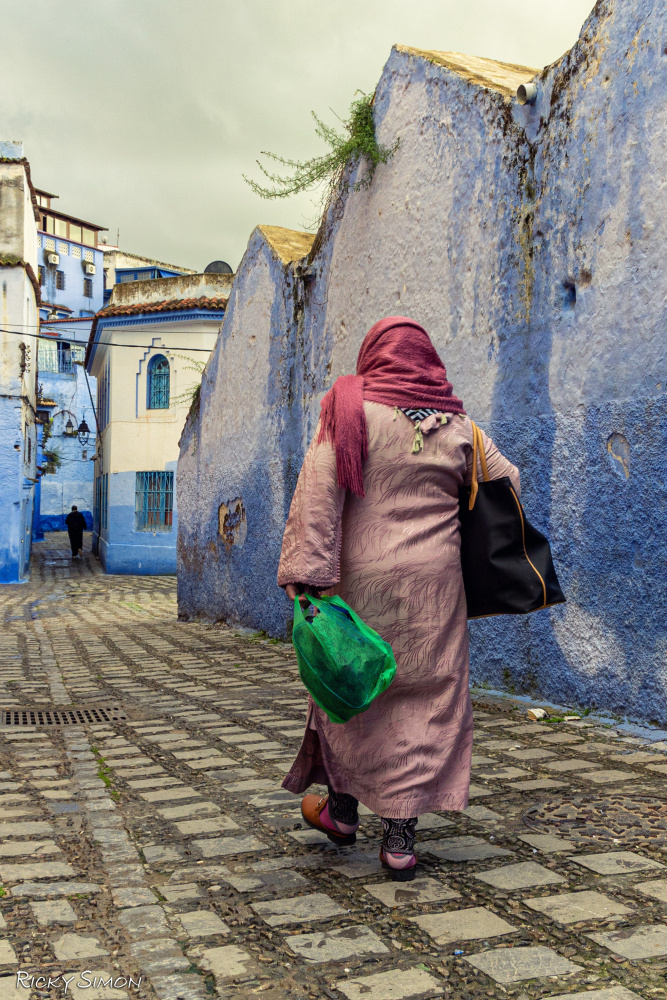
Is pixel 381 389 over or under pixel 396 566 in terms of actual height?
over

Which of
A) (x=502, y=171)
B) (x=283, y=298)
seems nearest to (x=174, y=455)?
(x=283, y=298)

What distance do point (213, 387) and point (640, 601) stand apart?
715cm

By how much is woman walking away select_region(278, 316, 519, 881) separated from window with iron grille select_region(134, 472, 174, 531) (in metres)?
18.6

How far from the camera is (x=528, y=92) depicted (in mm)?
5668

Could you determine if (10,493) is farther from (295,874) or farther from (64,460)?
(64,460)

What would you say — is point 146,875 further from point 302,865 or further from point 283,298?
point 283,298

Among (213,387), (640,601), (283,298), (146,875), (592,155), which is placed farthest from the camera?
(213,387)

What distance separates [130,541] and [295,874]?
19037 mm

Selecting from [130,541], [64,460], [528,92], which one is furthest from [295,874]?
[64,460]

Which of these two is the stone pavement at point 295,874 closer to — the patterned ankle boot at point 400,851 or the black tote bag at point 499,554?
the patterned ankle boot at point 400,851

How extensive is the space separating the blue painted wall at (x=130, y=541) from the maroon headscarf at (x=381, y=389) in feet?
59.8

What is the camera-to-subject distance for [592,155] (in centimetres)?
520

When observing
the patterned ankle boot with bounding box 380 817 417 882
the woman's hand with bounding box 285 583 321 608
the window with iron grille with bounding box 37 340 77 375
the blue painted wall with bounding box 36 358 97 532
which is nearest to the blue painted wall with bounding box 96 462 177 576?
the blue painted wall with bounding box 36 358 97 532

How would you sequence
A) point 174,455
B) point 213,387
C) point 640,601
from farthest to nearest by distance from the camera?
1. point 174,455
2. point 213,387
3. point 640,601
